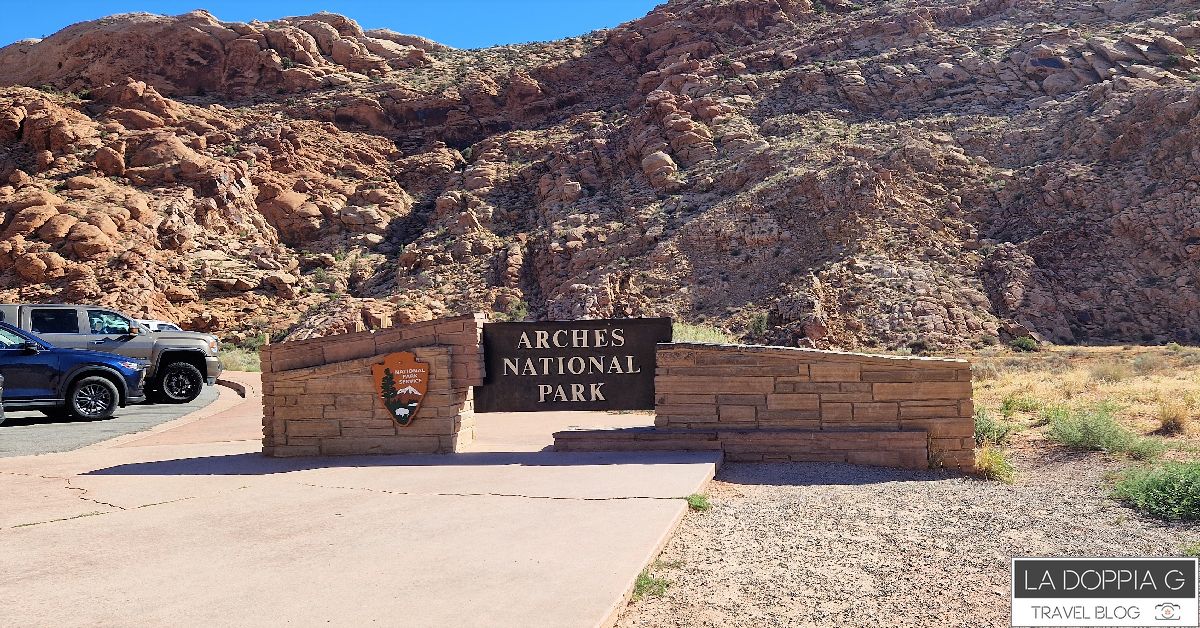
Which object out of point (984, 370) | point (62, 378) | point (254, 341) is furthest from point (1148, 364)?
point (254, 341)

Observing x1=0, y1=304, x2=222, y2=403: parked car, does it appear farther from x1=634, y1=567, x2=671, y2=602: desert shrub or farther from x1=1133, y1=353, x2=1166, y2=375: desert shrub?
x1=1133, y1=353, x2=1166, y2=375: desert shrub

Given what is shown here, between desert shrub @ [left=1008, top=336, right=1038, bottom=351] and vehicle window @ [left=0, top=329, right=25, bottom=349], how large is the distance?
1048 inches

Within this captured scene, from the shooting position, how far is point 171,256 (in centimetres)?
3709

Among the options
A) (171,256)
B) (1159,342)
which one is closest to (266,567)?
(1159,342)

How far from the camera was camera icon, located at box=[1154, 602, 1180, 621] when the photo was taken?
4.64m

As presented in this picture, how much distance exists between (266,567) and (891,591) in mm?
3862

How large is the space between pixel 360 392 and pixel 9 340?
7.67 m

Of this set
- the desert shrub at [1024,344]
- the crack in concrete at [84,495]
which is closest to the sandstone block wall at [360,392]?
the crack in concrete at [84,495]

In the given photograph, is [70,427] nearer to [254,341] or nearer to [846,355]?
[846,355]

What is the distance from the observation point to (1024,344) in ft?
91.0

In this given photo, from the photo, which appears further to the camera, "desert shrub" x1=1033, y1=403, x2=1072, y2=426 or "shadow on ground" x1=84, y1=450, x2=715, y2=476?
"desert shrub" x1=1033, y1=403, x2=1072, y2=426

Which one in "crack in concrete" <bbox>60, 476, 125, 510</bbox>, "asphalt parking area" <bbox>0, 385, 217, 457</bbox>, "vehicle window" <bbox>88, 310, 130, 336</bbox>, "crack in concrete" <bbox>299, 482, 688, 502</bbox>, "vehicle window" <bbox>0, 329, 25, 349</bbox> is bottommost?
"crack in concrete" <bbox>299, 482, 688, 502</bbox>

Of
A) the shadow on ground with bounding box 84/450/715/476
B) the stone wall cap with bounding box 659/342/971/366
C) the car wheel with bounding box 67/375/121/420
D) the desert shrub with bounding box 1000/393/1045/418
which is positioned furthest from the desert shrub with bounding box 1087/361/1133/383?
the car wheel with bounding box 67/375/121/420

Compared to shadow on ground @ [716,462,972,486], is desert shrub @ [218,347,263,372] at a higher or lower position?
higher
